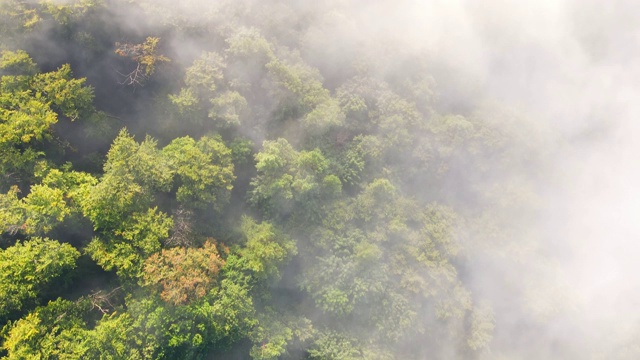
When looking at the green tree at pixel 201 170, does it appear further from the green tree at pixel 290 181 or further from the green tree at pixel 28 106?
the green tree at pixel 28 106

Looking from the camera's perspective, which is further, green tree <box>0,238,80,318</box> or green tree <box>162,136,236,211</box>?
green tree <box>162,136,236,211</box>

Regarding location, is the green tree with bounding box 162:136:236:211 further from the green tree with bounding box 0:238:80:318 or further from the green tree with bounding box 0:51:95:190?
the green tree with bounding box 0:238:80:318

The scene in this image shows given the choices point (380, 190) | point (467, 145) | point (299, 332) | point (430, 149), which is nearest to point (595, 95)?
point (467, 145)

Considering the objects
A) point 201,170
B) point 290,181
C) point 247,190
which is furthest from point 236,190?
point 290,181

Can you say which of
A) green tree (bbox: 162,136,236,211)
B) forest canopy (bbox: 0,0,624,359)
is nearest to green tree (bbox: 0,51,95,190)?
forest canopy (bbox: 0,0,624,359)

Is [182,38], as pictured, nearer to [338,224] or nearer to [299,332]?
[338,224]

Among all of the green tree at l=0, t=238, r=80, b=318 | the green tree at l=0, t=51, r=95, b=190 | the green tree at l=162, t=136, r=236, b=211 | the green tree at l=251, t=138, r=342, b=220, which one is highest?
the green tree at l=251, t=138, r=342, b=220

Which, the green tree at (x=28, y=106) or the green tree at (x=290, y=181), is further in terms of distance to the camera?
the green tree at (x=290, y=181)

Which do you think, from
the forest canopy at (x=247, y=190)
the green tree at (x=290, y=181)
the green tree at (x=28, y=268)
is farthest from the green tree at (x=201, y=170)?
the green tree at (x=28, y=268)
